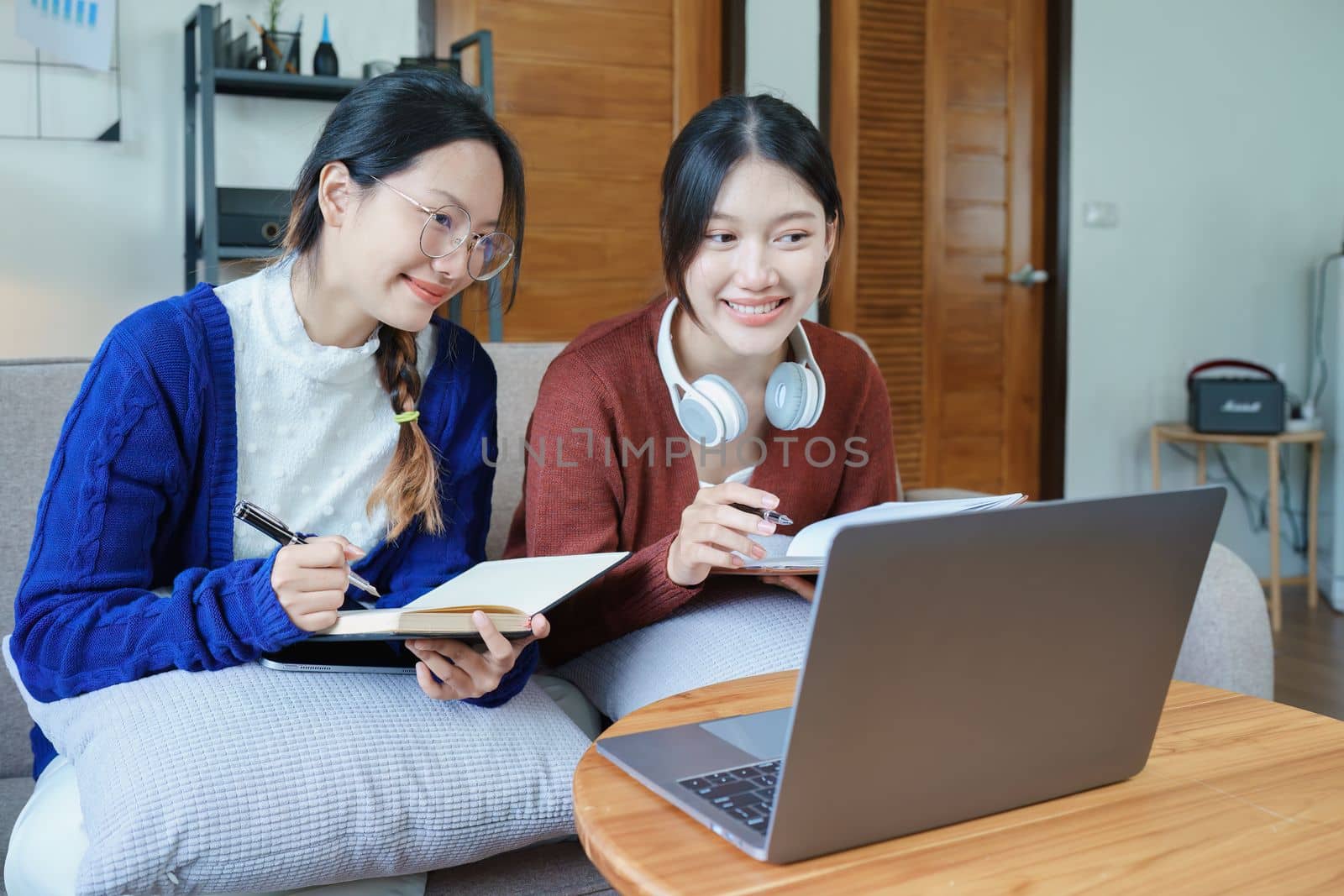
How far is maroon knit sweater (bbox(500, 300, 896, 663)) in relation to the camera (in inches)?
55.8

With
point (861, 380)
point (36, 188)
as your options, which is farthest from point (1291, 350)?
point (36, 188)

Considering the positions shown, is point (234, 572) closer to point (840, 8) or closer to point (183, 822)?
point (183, 822)

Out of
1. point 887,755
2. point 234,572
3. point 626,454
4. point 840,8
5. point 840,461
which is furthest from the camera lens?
point 840,8

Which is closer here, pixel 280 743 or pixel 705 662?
pixel 280 743

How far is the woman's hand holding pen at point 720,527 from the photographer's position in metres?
1.14

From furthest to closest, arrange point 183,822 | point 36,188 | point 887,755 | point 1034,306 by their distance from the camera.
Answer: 1. point 1034,306
2. point 36,188
3. point 183,822
4. point 887,755

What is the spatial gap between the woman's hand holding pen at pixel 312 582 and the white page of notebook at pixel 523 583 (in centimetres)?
7

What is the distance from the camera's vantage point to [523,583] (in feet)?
3.61

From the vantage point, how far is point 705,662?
1.27m

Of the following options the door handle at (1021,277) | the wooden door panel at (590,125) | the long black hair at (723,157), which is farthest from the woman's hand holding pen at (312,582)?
the door handle at (1021,277)

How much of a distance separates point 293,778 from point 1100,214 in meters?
3.78

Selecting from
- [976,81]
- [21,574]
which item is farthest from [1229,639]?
[976,81]

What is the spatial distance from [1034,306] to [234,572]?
142 inches

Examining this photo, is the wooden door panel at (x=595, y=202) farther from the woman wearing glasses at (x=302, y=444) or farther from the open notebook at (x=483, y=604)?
the open notebook at (x=483, y=604)
